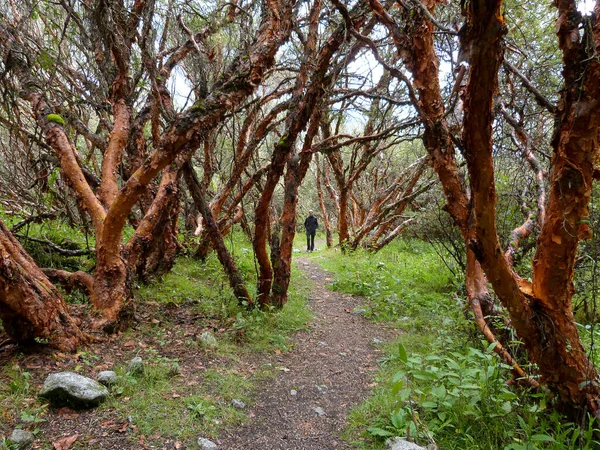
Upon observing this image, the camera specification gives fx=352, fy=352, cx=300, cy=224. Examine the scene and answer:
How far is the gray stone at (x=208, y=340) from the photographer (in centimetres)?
392

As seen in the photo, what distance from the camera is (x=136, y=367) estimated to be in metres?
3.08

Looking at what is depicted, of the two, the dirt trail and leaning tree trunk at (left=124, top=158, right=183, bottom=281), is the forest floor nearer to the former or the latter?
the dirt trail

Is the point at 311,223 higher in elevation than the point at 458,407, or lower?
higher

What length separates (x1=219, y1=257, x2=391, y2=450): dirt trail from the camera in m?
2.72

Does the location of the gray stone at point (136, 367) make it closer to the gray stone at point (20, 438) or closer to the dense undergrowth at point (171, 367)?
the dense undergrowth at point (171, 367)

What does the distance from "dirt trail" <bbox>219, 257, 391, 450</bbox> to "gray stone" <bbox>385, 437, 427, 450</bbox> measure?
367mm

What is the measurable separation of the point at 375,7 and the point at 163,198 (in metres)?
3.38

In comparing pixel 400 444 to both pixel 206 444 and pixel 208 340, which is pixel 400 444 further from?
pixel 208 340

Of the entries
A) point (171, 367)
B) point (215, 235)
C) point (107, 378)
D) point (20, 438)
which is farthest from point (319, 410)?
point (215, 235)

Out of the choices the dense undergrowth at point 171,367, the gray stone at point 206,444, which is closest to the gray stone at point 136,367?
the dense undergrowth at point 171,367

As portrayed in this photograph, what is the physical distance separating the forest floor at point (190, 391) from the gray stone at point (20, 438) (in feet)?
0.15

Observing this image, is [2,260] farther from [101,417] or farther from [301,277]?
[301,277]

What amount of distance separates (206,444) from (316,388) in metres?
1.34

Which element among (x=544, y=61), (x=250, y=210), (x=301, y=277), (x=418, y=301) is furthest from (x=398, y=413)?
(x=250, y=210)
